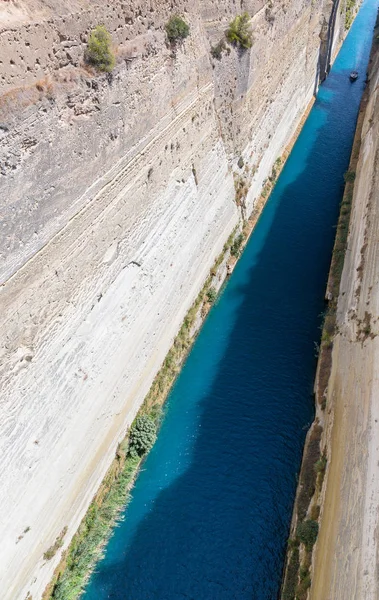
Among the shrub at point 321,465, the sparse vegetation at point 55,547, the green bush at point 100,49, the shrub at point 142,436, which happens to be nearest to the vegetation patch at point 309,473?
the shrub at point 321,465

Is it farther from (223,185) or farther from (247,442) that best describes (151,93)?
(247,442)

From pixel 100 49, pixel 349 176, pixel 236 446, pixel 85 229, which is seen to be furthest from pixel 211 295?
pixel 349 176

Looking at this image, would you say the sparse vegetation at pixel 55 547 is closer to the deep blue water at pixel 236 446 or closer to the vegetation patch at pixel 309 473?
the deep blue water at pixel 236 446

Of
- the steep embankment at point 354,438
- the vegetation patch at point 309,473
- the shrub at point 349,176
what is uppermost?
the shrub at point 349,176

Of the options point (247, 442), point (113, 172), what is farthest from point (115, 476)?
point (113, 172)

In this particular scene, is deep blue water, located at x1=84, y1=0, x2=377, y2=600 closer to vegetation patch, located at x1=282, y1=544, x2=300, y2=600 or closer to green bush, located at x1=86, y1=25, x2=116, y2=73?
vegetation patch, located at x1=282, y1=544, x2=300, y2=600
